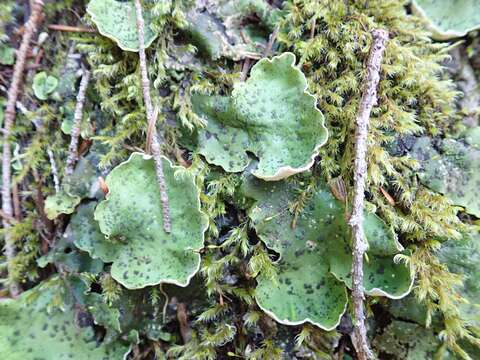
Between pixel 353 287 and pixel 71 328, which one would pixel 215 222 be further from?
pixel 71 328

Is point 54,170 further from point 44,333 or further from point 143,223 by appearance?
point 44,333

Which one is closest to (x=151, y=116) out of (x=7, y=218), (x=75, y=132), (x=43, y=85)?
(x=75, y=132)

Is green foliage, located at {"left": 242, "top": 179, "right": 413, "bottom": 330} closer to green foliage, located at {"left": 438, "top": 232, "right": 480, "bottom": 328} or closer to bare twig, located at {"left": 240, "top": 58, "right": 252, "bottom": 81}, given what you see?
green foliage, located at {"left": 438, "top": 232, "right": 480, "bottom": 328}

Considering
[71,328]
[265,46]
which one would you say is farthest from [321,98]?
[71,328]

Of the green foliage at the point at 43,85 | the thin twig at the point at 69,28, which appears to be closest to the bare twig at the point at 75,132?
the green foliage at the point at 43,85

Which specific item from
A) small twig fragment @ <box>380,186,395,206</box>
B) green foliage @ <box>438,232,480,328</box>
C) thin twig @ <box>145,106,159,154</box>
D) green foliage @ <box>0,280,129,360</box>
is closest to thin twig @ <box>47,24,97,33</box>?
thin twig @ <box>145,106,159,154</box>

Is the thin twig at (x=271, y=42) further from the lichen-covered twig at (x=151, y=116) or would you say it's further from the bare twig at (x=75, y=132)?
the bare twig at (x=75, y=132)
